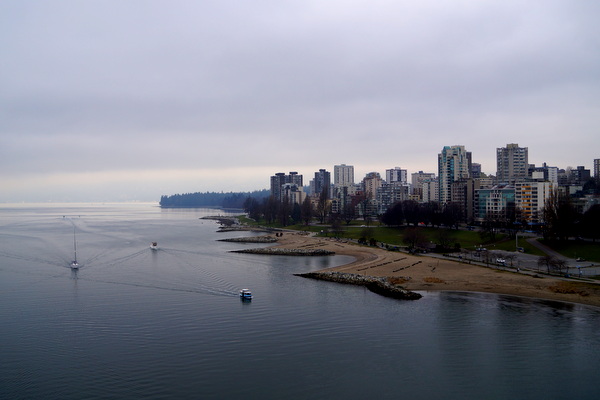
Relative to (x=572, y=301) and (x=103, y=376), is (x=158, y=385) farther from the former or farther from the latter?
(x=572, y=301)

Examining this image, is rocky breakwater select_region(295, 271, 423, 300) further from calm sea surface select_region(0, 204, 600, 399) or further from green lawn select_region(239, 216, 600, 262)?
green lawn select_region(239, 216, 600, 262)

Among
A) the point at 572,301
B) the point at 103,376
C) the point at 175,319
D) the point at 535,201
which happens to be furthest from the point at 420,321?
the point at 535,201

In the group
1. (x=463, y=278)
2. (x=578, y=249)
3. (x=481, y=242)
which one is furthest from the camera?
(x=481, y=242)

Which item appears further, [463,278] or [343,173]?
[343,173]

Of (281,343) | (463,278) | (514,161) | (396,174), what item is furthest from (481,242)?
(396,174)

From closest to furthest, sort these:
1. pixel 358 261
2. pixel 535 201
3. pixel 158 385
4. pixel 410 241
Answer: pixel 158 385, pixel 358 261, pixel 410 241, pixel 535 201

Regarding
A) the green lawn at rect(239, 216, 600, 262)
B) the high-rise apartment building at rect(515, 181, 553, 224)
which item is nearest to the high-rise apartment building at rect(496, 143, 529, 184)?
the high-rise apartment building at rect(515, 181, 553, 224)

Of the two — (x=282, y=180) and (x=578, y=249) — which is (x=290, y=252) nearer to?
(x=578, y=249)
